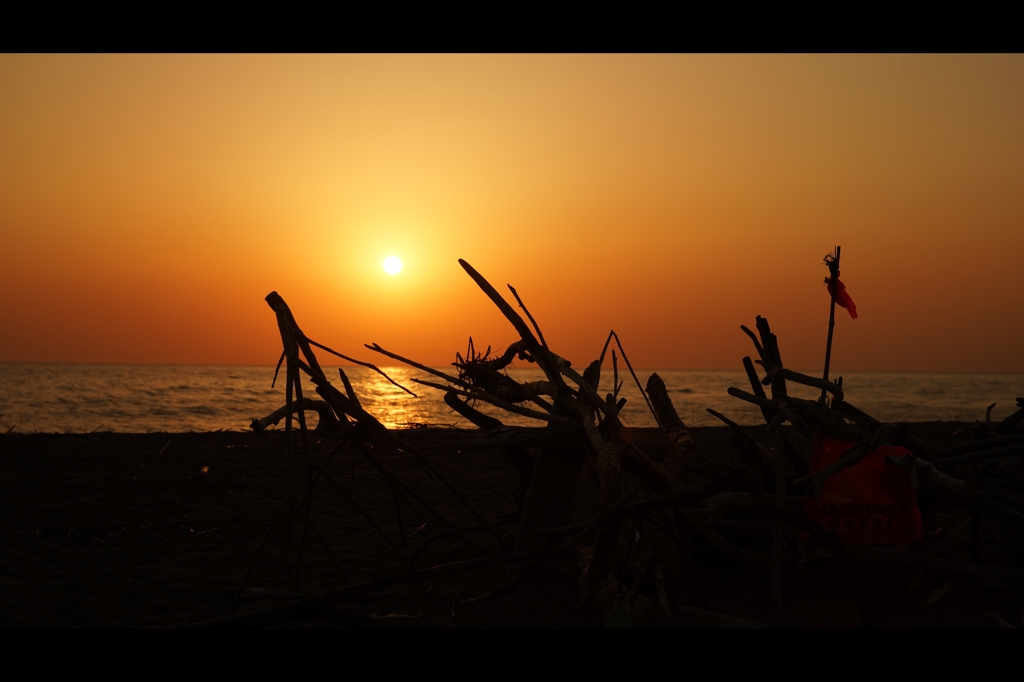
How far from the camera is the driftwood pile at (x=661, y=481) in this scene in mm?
3275

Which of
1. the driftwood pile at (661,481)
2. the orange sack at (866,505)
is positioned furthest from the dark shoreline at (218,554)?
the orange sack at (866,505)

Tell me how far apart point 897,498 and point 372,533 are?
156 inches

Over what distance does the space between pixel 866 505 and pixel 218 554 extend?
4.46m

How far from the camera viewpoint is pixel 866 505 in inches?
138

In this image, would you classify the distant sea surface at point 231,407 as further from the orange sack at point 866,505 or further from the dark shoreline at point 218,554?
the orange sack at point 866,505

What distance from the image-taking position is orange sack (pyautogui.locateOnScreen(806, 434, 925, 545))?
3.50 m

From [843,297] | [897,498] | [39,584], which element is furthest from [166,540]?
[843,297]

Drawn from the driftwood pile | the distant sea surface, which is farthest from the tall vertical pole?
the distant sea surface

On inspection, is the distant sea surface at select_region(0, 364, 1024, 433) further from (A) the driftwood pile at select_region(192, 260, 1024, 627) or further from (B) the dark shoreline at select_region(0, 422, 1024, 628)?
(A) the driftwood pile at select_region(192, 260, 1024, 627)

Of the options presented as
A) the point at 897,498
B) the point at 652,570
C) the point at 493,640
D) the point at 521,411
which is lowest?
the point at 493,640

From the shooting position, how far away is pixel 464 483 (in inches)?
317

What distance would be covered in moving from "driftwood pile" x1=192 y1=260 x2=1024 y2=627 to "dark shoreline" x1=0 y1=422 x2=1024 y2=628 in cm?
26

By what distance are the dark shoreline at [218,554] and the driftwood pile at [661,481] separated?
263 millimetres

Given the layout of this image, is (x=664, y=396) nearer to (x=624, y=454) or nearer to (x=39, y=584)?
(x=624, y=454)
